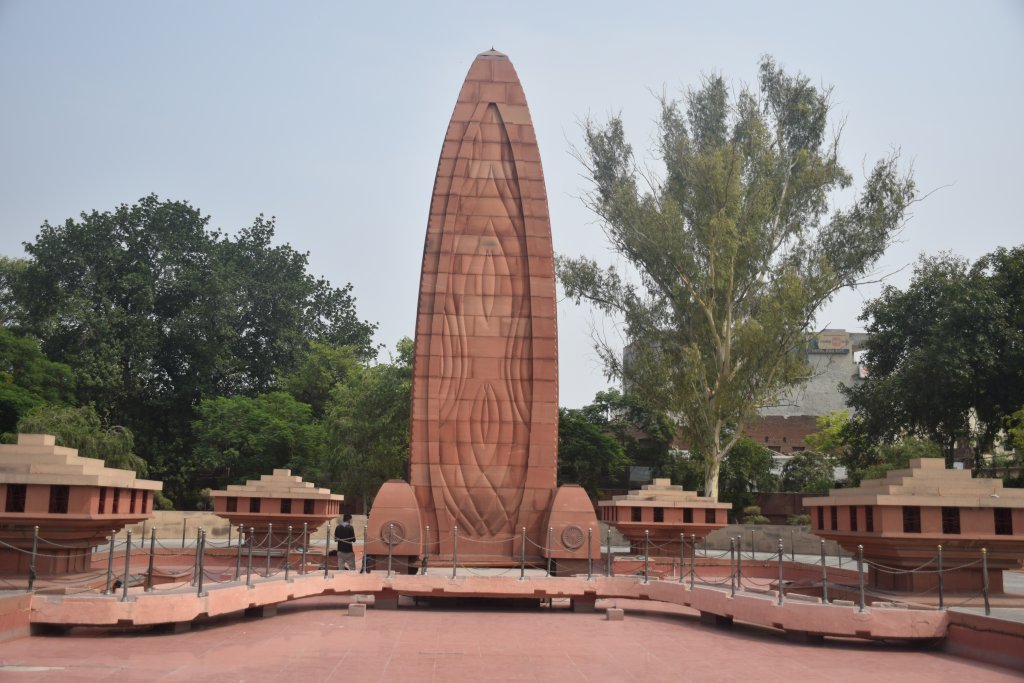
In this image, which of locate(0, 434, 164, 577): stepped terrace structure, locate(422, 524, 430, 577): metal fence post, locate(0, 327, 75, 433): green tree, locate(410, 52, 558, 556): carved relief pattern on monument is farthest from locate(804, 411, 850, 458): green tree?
locate(0, 434, 164, 577): stepped terrace structure

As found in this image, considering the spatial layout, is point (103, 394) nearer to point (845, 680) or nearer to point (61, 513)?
point (61, 513)

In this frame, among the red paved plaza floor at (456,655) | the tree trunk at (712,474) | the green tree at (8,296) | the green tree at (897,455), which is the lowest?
the red paved plaza floor at (456,655)

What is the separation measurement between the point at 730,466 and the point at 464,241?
1939 centimetres

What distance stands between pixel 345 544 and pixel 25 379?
70.0 ft

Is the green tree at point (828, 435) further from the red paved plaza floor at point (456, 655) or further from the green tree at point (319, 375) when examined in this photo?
the red paved plaza floor at point (456, 655)

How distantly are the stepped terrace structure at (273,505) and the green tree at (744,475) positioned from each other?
1671 centimetres

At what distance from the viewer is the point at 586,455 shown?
117 feet

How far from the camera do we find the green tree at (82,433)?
95.1 ft

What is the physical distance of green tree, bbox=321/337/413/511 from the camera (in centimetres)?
3403

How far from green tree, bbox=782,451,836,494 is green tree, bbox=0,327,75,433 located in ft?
85.9

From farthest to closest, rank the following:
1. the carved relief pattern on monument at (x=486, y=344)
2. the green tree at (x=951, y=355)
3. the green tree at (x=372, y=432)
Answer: the green tree at (x=372, y=432) < the green tree at (x=951, y=355) < the carved relief pattern on monument at (x=486, y=344)

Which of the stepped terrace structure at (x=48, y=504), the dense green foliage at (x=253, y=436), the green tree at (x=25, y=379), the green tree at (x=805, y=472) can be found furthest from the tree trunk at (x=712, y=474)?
the green tree at (x=25, y=379)

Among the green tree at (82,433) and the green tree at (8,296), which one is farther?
the green tree at (8,296)

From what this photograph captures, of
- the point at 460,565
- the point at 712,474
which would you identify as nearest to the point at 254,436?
the point at 712,474
